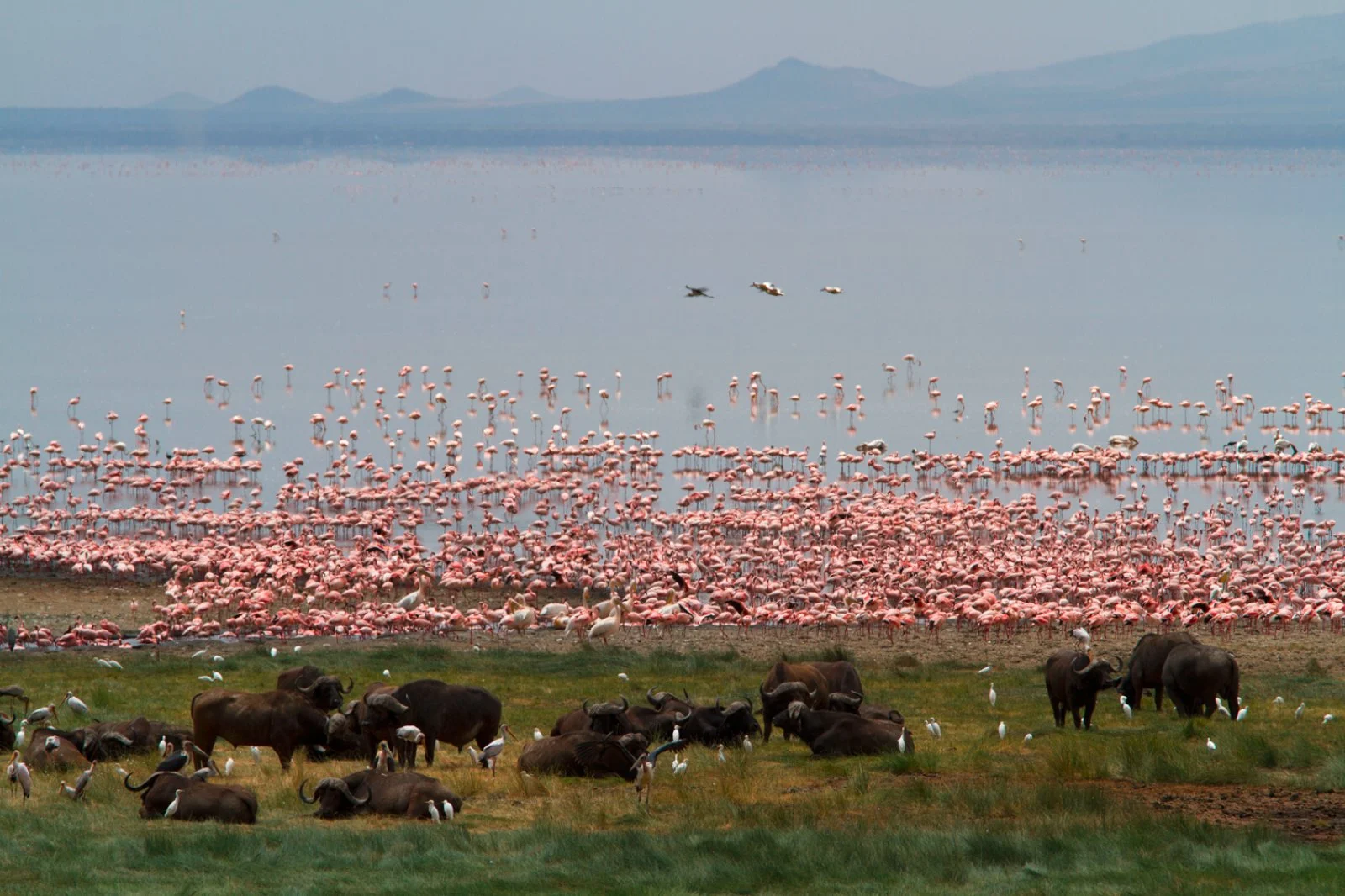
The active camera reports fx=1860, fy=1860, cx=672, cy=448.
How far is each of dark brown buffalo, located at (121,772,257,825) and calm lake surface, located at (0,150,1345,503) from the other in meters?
30.3

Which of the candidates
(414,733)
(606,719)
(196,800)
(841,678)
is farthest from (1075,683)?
(196,800)

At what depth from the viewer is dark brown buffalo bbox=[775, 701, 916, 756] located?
17.0m

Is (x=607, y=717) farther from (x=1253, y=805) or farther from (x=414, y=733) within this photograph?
(x=1253, y=805)

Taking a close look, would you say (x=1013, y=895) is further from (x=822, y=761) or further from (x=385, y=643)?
(x=385, y=643)

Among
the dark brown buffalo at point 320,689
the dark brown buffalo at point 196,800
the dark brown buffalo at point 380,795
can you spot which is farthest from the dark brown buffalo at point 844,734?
the dark brown buffalo at point 196,800

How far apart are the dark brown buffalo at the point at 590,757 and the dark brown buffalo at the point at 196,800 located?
2816mm

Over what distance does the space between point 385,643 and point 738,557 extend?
27.3ft

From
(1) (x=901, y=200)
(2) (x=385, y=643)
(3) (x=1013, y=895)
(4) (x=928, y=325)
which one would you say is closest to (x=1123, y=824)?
(3) (x=1013, y=895)

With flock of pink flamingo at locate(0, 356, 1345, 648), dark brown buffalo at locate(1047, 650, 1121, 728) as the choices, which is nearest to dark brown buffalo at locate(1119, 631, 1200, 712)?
dark brown buffalo at locate(1047, 650, 1121, 728)

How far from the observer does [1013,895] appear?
39.1ft

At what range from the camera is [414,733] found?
15547 millimetres

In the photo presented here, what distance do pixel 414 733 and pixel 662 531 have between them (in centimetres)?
2124

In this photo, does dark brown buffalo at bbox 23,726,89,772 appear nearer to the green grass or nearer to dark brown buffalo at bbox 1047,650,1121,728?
the green grass

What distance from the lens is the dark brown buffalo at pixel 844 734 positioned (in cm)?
1700
